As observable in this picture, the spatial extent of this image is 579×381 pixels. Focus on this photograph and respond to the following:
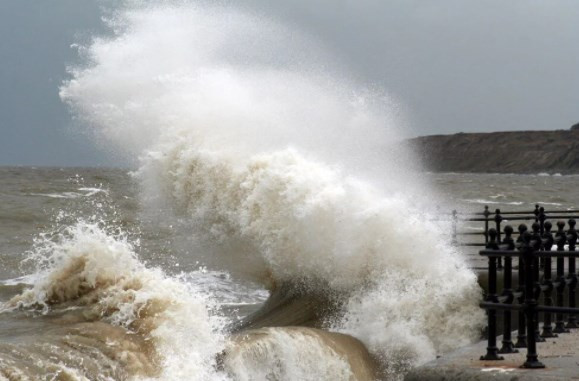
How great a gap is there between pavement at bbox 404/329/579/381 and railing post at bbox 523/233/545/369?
75mm

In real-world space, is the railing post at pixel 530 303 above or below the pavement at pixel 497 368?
above

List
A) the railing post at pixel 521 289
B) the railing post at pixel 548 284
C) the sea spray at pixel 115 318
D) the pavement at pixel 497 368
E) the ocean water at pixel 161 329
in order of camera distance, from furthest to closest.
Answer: the ocean water at pixel 161 329 → the sea spray at pixel 115 318 → the railing post at pixel 548 284 → the railing post at pixel 521 289 → the pavement at pixel 497 368

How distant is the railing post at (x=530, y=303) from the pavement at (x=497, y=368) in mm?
75

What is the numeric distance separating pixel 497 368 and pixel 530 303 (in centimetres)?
46

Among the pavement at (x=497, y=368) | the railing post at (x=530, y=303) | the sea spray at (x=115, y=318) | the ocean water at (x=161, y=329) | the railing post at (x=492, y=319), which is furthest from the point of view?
the ocean water at (x=161, y=329)

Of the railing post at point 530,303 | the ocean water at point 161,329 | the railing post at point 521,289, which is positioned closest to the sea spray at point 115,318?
the ocean water at point 161,329

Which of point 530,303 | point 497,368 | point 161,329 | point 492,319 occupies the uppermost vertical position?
point 530,303

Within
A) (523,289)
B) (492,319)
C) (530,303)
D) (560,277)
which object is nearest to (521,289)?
(523,289)

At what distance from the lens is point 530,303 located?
5.67 metres

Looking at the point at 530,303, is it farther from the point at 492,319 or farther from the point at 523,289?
the point at 523,289

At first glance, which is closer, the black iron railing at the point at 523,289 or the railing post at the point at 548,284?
the black iron railing at the point at 523,289

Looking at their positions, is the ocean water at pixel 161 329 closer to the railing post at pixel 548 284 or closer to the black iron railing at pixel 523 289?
the railing post at pixel 548 284

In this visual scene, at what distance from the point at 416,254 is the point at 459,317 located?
1276 mm

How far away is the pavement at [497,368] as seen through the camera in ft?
17.1
